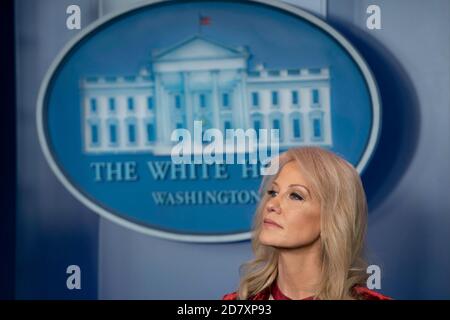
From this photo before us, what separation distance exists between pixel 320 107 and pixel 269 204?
0.57m

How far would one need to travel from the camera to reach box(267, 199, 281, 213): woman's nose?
7.07ft

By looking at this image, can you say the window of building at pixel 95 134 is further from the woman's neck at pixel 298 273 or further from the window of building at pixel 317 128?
the woman's neck at pixel 298 273

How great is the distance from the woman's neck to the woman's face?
1.0 inches

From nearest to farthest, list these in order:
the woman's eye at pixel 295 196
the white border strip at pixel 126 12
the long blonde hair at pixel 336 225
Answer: the long blonde hair at pixel 336 225 < the woman's eye at pixel 295 196 < the white border strip at pixel 126 12

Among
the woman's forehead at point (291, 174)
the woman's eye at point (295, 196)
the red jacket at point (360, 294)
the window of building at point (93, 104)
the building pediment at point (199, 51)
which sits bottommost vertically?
the red jacket at point (360, 294)

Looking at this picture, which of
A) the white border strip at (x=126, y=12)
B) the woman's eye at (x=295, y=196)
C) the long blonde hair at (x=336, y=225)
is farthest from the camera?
the white border strip at (x=126, y=12)

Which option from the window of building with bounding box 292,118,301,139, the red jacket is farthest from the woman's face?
the window of building with bounding box 292,118,301,139

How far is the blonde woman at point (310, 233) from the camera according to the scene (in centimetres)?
204

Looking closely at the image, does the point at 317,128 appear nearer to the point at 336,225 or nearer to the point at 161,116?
the point at 161,116

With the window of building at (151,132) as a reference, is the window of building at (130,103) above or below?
above

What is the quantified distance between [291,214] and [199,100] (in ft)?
2.13

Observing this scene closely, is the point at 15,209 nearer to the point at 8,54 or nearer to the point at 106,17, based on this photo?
the point at 8,54

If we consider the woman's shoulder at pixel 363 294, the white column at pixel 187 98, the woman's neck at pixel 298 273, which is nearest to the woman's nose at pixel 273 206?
the woman's neck at pixel 298 273

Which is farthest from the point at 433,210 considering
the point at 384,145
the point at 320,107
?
the point at 320,107
